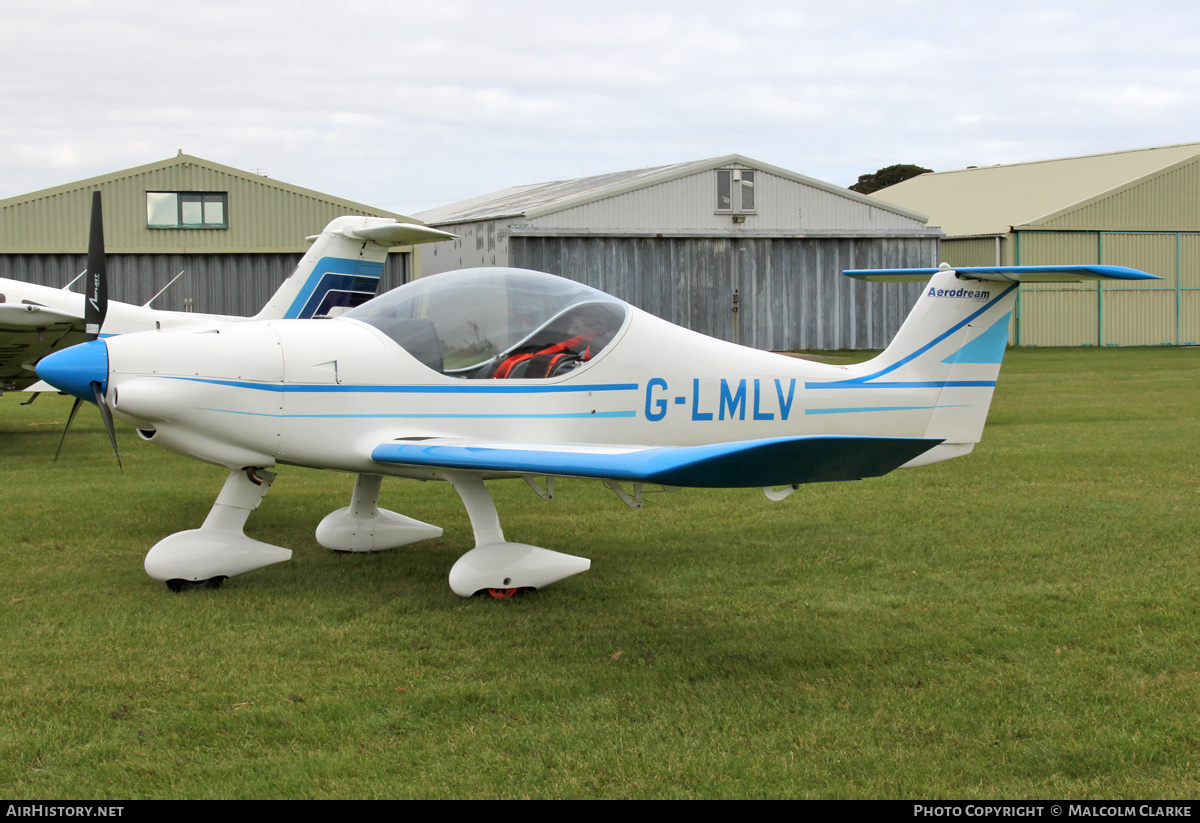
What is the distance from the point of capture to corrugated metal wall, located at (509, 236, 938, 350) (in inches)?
1046

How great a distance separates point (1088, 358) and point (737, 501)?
71.2 ft

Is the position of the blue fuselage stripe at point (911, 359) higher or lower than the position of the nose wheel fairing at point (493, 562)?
higher

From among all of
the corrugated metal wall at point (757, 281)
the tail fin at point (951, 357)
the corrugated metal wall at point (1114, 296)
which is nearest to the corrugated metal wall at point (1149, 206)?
the corrugated metal wall at point (1114, 296)

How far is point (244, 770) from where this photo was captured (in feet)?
12.1

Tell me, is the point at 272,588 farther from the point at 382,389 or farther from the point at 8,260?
the point at 8,260

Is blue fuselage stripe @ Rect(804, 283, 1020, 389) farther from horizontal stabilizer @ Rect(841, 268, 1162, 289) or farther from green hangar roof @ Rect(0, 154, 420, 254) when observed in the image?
green hangar roof @ Rect(0, 154, 420, 254)

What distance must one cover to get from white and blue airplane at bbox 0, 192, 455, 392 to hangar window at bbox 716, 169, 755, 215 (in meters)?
15.6

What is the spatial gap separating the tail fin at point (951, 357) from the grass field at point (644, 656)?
84 centimetres

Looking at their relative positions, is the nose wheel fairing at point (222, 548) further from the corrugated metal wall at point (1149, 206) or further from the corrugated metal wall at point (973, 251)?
the corrugated metal wall at point (1149, 206)

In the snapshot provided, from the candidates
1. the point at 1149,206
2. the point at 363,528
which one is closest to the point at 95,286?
the point at 363,528

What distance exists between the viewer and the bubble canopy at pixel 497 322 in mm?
6090

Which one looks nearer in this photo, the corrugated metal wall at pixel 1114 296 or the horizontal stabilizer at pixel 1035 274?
the horizontal stabilizer at pixel 1035 274

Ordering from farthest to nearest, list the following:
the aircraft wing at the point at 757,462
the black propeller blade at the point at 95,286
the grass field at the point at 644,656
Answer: the black propeller blade at the point at 95,286 → the aircraft wing at the point at 757,462 → the grass field at the point at 644,656
